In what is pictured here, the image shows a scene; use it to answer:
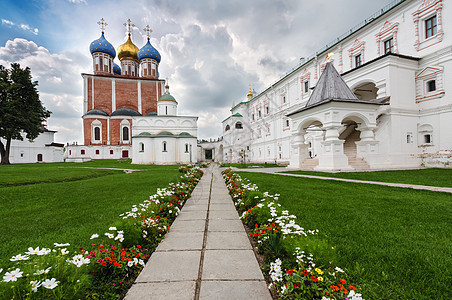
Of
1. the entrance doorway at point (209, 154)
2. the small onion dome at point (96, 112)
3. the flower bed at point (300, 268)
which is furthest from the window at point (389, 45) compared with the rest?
the small onion dome at point (96, 112)

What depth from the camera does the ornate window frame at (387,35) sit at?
1619 cm

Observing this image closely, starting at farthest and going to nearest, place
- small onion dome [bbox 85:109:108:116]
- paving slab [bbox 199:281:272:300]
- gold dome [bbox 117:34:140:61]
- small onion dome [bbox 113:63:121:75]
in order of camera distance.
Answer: small onion dome [bbox 113:63:121:75]
gold dome [bbox 117:34:140:61]
small onion dome [bbox 85:109:108:116]
paving slab [bbox 199:281:272:300]

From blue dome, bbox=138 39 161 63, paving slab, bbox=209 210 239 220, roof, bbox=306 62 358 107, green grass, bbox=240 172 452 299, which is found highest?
blue dome, bbox=138 39 161 63

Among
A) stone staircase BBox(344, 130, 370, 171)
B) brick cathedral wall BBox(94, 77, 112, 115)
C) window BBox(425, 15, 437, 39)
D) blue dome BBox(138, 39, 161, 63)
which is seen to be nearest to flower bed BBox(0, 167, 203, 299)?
stone staircase BBox(344, 130, 370, 171)

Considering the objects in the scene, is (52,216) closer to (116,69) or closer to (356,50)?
(356,50)

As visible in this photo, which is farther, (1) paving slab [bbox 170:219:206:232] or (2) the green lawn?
(1) paving slab [bbox 170:219:206:232]

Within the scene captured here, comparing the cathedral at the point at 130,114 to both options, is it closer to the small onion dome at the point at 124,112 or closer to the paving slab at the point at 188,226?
the small onion dome at the point at 124,112

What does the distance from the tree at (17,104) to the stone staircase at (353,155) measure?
3234cm

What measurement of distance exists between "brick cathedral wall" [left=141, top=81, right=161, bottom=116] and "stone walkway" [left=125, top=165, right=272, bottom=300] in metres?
46.6

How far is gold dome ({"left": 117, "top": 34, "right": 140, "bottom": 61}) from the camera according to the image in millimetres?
47469

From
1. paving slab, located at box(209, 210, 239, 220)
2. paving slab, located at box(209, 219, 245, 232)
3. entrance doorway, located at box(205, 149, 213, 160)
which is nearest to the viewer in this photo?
paving slab, located at box(209, 219, 245, 232)

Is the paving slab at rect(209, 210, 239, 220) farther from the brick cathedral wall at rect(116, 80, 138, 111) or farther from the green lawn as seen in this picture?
the brick cathedral wall at rect(116, 80, 138, 111)

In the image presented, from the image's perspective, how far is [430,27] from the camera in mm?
14336

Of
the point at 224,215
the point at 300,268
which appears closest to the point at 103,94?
the point at 224,215
